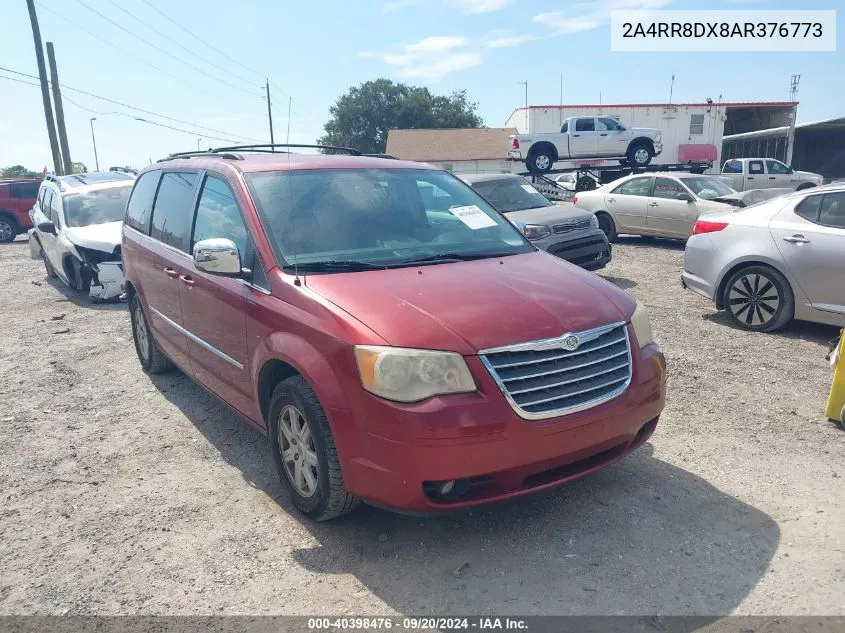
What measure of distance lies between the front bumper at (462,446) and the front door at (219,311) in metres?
1.07

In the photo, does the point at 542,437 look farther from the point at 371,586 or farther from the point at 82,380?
the point at 82,380

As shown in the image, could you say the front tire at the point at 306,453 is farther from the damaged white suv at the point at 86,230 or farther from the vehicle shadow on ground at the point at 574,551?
the damaged white suv at the point at 86,230

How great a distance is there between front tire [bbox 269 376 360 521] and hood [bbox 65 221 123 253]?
7050mm

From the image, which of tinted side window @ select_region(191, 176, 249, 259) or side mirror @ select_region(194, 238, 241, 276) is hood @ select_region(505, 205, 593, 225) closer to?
tinted side window @ select_region(191, 176, 249, 259)

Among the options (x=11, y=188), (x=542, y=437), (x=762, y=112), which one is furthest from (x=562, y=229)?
(x=762, y=112)

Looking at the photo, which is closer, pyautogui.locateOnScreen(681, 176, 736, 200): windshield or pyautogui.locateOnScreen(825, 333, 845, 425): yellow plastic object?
pyautogui.locateOnScreen(825, 333, 845, 425): yellow plastic object

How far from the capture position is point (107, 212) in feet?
34.7

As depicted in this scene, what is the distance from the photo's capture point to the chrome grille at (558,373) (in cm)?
290

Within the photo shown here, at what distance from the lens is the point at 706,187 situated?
13.5 meters

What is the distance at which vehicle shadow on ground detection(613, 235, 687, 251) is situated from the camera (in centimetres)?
1369

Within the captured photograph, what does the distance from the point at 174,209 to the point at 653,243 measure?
11.7 m

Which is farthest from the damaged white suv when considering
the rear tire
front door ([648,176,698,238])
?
front door ([648,176,698,238])

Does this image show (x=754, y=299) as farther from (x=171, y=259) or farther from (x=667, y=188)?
(x=667, y=188)

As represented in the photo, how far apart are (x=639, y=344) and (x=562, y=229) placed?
6.08 m
